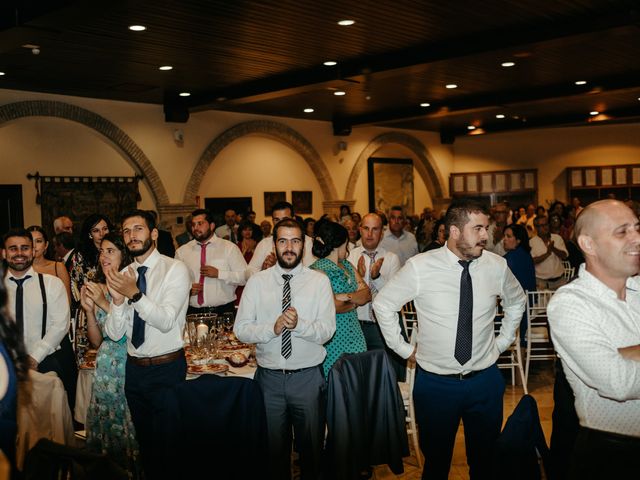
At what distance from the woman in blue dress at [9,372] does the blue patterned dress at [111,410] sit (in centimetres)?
218

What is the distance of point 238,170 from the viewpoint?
48.4 feet

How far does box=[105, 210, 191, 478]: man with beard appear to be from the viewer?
3.83 metres

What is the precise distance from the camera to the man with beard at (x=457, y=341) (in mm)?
3486

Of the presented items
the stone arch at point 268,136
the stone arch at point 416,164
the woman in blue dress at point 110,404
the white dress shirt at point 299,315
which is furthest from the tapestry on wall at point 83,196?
the white dress shirt at point 299,315

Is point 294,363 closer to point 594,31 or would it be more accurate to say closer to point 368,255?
point 368,255

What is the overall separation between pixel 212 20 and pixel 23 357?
5840 mm

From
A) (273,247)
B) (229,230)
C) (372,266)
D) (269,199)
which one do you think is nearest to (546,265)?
(372,266)

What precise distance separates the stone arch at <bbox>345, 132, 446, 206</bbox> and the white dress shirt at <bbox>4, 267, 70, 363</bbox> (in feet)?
41.9

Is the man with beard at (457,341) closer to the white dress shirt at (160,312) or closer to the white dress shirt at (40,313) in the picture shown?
the white dress shirt at (160,312)

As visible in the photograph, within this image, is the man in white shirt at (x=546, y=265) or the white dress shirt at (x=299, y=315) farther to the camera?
the man in white shirt at (x=546, y=265)

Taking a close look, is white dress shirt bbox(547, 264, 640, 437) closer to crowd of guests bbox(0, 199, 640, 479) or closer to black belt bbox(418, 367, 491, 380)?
crowd of guests bbox(0, 199, 640, 479)

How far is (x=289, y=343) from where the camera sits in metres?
3.80

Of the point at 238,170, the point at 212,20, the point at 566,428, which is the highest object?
the point at 212,20

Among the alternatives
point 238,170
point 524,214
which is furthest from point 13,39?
point 524,214
